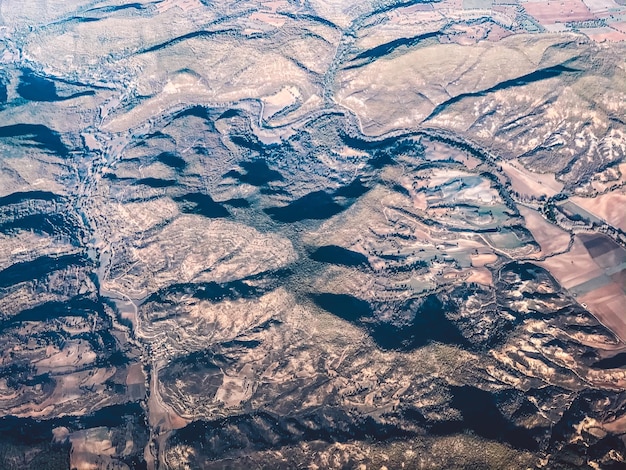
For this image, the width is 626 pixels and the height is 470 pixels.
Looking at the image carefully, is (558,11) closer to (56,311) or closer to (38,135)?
(38,135)

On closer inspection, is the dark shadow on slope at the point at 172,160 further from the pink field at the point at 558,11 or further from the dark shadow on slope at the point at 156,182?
the pink field at the point at 558,11

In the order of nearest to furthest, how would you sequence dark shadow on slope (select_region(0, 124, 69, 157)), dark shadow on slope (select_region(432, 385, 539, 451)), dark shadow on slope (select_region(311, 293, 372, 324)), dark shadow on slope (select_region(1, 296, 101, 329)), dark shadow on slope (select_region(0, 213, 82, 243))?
dark shadow on slope (select_region(432, 385, 539, 451)) → dark shadow on slope (select_region(311, 293, 372, 324)) → dark shadow on slope (select_region(1, 296, 101, 329)) → dark shadow on slope (select_region(0, 213, 82, 243)) → dark shadow on slope (select_region(0, 124, 69, 157))

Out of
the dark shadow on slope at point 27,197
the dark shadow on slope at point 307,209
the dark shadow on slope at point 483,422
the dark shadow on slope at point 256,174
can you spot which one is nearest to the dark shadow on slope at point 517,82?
the dark shadow on slope at point 307,209

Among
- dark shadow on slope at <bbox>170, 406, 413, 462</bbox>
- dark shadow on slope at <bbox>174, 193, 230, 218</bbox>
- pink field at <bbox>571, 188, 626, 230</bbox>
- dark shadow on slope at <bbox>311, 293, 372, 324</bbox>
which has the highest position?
dark shadow on slope at <bbox>174, 193, 230, 218</bbox>

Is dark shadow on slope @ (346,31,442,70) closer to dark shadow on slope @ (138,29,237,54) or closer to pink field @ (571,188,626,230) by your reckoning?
dark shadow on slope @ (138,29,237,54)

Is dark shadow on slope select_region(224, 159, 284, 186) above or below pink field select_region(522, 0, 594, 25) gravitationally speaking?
below

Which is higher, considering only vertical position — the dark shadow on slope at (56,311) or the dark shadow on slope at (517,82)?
the dark shadow on slope at (517,82)

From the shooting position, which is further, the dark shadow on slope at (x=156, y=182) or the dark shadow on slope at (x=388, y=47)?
the dark shadow on slope at (x=388, y=47)

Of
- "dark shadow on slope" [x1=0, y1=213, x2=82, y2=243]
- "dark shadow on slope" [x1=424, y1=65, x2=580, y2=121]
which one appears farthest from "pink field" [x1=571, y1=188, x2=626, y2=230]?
"dark shadow on slope" [x1=0, y1=213, x2=82, y2=243]

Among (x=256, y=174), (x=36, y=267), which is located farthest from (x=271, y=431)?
(x=36, y=267)
